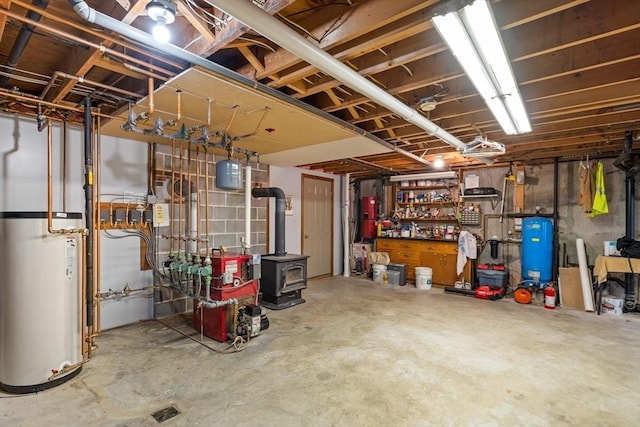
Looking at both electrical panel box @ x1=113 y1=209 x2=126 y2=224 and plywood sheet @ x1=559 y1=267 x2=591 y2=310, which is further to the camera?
plywood sheet @ x1=559 y1=267 x2=591 y2=310

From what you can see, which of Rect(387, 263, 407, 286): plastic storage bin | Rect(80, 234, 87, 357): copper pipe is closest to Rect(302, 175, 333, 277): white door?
Rect(387, 263, 407, 286): plastic storage bin

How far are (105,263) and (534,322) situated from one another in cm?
551

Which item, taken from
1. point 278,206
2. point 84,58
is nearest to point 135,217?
point 278,206

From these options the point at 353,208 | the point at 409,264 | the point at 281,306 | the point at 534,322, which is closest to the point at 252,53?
the point at 281,306

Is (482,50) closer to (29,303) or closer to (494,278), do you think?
(29,303)

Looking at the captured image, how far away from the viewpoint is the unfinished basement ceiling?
6.06 feet

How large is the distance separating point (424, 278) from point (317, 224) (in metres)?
2.50

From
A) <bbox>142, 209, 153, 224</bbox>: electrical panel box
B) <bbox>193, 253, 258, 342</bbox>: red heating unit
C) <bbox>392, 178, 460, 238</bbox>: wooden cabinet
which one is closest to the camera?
<bbox>193, 253, 258, 342</bbox>: red heating unit

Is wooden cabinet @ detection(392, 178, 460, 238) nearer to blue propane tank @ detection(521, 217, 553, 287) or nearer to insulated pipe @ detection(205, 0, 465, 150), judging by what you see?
blue propane tank @ detection(521, 217, 553, 287)

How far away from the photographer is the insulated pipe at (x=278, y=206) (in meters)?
4.65

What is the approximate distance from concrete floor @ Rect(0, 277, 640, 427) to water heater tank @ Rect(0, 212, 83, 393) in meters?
0.20

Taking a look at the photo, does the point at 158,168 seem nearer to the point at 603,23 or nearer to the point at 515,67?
the point at 515,67

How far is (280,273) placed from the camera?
15.4 feet

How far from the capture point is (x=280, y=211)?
474 centimetres
